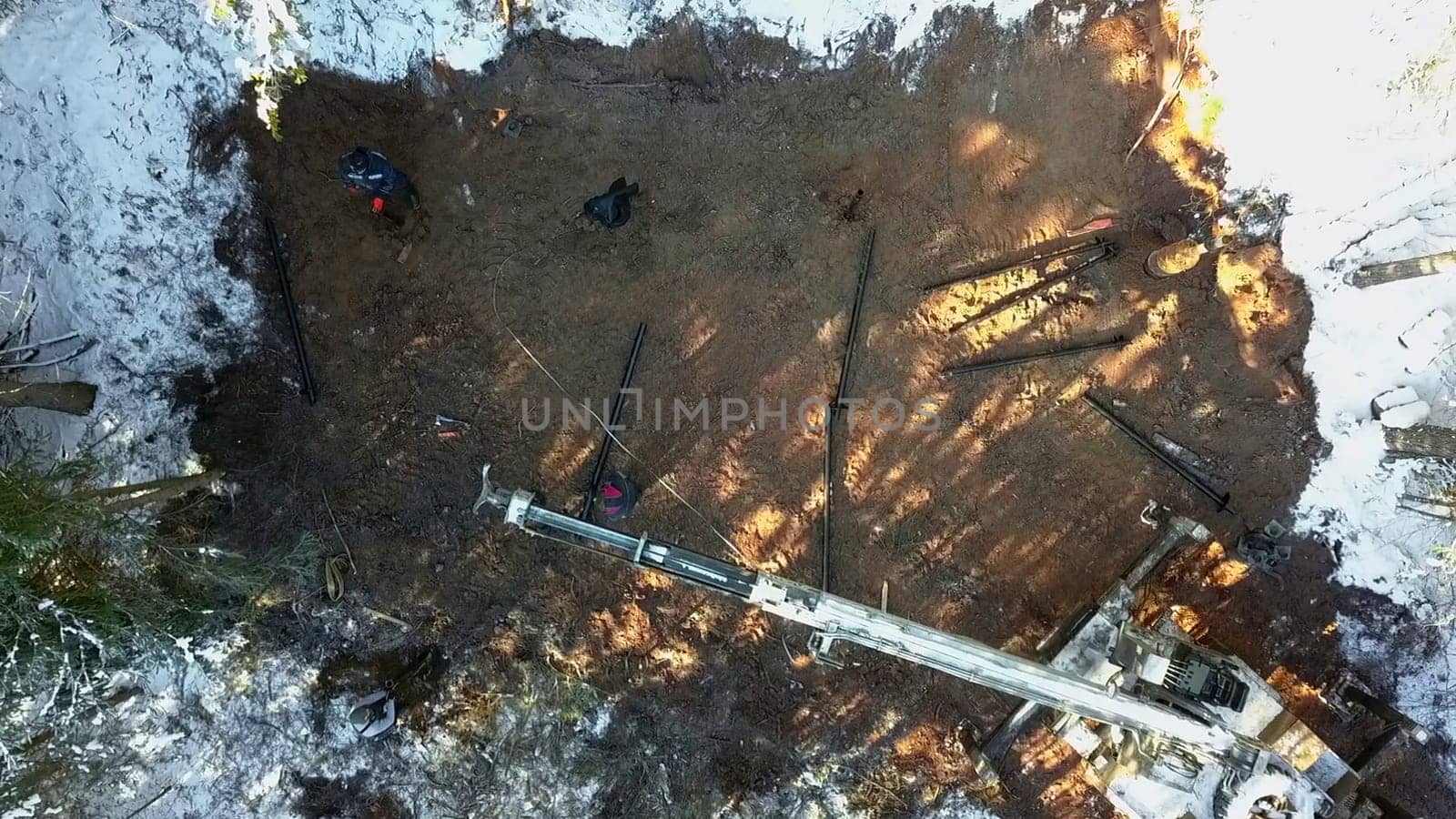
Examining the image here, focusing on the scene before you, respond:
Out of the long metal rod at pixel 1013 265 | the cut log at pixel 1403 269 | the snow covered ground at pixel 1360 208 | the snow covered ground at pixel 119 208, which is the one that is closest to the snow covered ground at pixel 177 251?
the snow covered ground at pixel 119 208

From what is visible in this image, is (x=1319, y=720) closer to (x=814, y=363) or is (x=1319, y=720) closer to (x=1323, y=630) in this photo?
(x=1323, y=630)

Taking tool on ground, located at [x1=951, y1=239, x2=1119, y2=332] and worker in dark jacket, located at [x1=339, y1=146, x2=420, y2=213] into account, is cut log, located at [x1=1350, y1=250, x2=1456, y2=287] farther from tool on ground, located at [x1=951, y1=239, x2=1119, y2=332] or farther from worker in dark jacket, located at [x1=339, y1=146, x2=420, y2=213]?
worker in dark jacket, located at [x1=339, y1=146, x2=420, y2=213]

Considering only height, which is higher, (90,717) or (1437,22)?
(1437,22)

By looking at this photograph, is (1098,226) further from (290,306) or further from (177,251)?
(177,251)

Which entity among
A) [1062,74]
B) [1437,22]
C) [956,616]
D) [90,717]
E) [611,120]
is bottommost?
[90,717]

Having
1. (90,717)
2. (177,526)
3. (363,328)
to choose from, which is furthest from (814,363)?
(90,717)

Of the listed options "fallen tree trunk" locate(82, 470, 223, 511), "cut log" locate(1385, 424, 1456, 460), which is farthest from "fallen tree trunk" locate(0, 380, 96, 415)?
"cut log" locate(1385, 424, 1456, 460)
